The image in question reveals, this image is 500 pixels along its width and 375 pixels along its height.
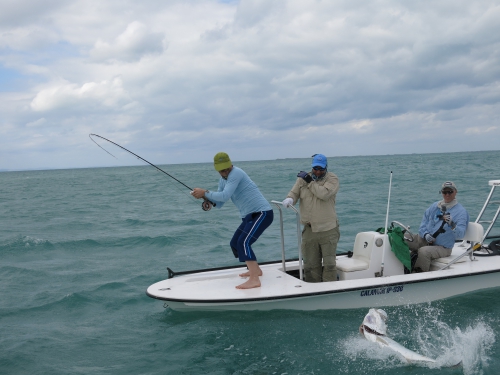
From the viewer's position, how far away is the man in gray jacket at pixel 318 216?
21.0 feet

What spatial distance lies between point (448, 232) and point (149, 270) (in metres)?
6.01

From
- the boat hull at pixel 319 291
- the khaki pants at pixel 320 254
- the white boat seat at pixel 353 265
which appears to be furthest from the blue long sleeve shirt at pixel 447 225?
the khaki pants at pixel 320 254

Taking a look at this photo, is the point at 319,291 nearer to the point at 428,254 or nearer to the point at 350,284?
the point at 350,284

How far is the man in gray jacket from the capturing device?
6.41 meters

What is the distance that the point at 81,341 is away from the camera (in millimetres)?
6406

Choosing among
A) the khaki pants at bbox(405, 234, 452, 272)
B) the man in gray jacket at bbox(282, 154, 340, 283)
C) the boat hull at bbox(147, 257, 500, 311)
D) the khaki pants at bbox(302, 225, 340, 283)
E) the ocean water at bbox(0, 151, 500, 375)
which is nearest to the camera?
the ocean water at bbox(0, 151, 500, 375)

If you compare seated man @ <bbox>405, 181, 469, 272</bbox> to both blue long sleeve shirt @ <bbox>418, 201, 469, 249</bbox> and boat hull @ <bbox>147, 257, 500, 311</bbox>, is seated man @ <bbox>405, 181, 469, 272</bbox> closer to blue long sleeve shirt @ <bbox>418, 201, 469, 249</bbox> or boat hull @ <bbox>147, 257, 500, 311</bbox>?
blue long sleeve shirt @ <bbox>418, 201, 469, 249</bbox>

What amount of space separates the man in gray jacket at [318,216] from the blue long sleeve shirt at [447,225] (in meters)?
1.67

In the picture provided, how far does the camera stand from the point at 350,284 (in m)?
6.46

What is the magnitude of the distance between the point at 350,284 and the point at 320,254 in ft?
2.10

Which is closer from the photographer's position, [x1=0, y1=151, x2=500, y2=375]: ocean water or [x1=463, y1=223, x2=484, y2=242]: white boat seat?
[x1=0, y1=151, x2=500, y2=375]: ocean water

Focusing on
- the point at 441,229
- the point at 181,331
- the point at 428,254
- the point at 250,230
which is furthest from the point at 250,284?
the point at 441,229

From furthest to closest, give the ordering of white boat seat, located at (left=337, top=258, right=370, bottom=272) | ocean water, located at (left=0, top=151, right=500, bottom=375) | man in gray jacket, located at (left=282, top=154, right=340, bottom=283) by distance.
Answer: white boat seat, located at (left=337, top=258, right=370, bottom=272) → man in gray jacket, located at (left=282, top=154, right=340, bottom=283) → ocean water, located at (left=0, top=151, right=500, bottom=375)

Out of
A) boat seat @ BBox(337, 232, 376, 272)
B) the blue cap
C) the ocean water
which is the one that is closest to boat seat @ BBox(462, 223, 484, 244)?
the ocean water
